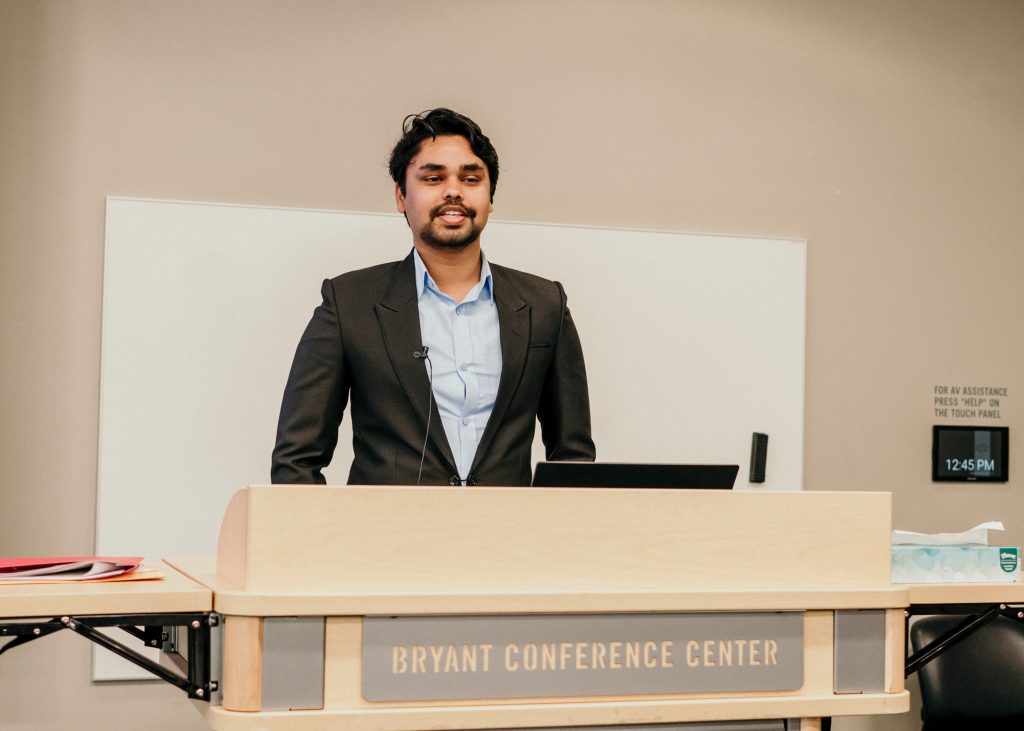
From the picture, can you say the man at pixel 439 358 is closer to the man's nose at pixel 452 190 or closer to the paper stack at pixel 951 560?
the man's nose at pixel 452 190

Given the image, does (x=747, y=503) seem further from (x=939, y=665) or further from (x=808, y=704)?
(x=939, y=665)

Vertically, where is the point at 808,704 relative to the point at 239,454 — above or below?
below

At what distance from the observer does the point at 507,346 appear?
2.36m

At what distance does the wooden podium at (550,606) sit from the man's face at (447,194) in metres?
0.87

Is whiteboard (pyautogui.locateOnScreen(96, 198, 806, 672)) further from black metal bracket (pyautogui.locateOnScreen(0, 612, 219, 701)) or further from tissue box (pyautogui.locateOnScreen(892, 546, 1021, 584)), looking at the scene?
black metal bracket (pyautogui.locateOnScreen(0, 612, 219, 701))

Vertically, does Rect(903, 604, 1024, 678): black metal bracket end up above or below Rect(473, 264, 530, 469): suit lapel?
below

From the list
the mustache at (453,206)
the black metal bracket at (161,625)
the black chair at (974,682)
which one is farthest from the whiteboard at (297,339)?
the black metal bracket at (161,625)

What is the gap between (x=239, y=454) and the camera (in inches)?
142

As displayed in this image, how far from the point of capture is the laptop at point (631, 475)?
67.2 inches

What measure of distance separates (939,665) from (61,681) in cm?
254

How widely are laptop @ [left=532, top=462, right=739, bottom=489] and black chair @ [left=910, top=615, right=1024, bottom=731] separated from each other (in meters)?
1.65

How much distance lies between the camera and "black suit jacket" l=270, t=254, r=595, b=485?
225 centimetres

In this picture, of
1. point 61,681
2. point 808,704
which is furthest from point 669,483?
point 61,681

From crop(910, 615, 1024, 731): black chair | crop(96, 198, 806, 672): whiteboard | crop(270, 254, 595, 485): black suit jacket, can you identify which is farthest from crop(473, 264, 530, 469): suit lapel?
crop(910, 615, 1024, 731): black chair
